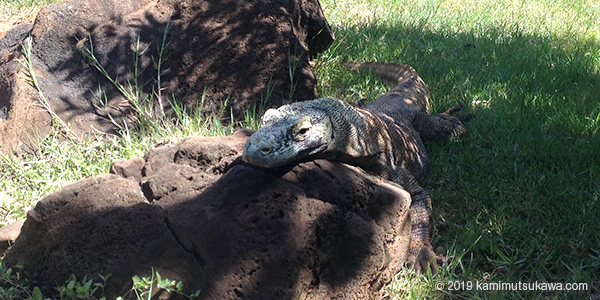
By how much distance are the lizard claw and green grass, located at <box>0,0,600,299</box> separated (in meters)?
0.08

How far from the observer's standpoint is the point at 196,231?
2.52m

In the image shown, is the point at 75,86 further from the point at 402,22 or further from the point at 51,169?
the point at 402,22

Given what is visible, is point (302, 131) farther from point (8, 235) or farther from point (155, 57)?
point (155, 57)

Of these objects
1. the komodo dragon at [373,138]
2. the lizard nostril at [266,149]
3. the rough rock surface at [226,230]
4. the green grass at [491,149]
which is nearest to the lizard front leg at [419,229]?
the komodo dragon at [373,138]

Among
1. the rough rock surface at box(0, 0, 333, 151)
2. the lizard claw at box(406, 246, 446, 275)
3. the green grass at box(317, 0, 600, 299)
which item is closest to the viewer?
the lizard claw at box(406, 246, 446, 275)

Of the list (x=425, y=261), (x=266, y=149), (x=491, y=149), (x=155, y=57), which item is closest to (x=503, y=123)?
(x=491, y=149)

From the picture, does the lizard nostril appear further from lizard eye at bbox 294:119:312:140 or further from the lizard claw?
the lizard claw

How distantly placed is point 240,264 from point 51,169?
2047 mm

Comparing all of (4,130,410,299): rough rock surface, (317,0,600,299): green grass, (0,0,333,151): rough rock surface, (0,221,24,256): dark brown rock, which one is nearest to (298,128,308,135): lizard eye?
(4,130,410,299): rough rock surface

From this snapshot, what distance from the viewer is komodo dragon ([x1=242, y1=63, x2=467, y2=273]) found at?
262cm

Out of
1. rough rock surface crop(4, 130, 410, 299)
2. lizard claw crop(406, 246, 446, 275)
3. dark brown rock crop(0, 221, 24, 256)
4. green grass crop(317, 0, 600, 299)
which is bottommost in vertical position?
green grass crop(317, 0, 600, 299)

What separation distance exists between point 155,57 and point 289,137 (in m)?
2.28

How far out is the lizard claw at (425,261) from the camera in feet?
10.2

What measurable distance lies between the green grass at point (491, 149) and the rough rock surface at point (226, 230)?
42 cm
